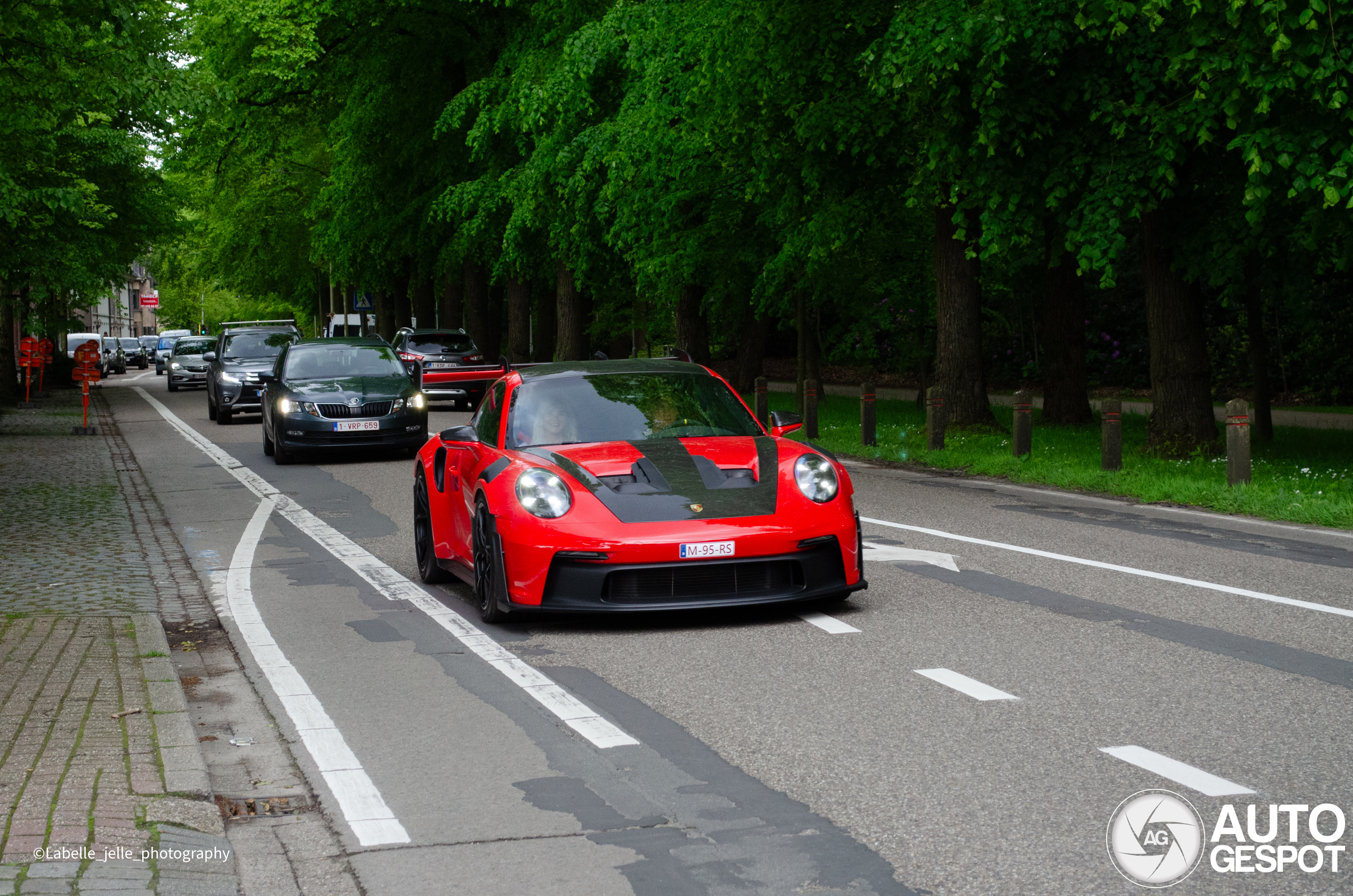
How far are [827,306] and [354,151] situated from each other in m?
13.2

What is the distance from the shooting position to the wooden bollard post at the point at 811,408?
75.8 feet

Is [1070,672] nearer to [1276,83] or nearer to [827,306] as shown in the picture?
[1276,83]

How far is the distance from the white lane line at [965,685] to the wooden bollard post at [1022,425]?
11571mm

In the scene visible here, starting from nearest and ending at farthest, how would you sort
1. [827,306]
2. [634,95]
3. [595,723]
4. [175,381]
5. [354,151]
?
[595,723]
[634,95]
[354,151]
[827,306]
[175,381]

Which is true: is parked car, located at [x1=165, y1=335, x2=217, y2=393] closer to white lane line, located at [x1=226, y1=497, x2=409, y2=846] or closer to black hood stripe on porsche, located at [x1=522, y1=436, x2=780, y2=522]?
white lane line, located at [x1=226, y1=497, x2=409, y2=846]

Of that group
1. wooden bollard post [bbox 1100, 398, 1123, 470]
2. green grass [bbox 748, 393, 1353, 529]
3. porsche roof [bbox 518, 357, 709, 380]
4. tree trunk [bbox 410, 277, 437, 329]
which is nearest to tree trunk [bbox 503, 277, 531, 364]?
tree trunk [bbox 410, 277, 437, 329]

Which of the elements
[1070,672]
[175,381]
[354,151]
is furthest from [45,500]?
[175,381]

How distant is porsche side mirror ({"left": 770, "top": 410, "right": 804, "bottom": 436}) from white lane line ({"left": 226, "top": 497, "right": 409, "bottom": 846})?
320 centimetres

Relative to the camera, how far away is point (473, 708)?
6.48m

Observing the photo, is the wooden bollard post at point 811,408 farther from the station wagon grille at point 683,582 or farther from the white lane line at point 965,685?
the white lane line at point 965,685

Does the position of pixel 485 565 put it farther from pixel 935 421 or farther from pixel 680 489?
pixel 935 421

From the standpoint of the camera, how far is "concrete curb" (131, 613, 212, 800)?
17.2 feet

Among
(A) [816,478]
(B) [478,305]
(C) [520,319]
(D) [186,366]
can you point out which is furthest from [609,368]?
(D) [186,366]

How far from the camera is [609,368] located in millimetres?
9742
